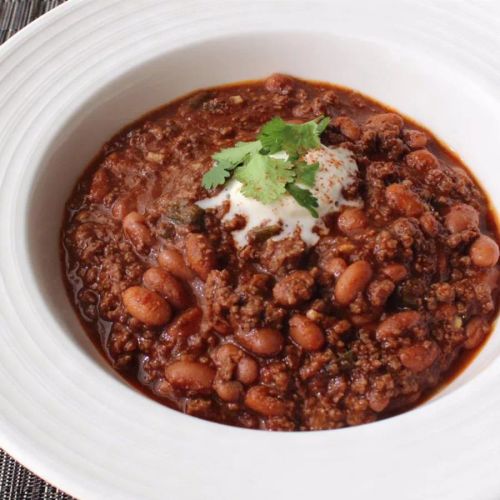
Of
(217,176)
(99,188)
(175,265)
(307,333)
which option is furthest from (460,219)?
(99,188)

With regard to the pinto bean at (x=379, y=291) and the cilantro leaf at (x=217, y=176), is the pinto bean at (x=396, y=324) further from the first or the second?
the cilantro leaf at (x=217, y=176)

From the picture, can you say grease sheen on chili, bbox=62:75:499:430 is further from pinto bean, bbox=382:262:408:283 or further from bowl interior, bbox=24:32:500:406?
bowl interior, bbox=24:32:500:406

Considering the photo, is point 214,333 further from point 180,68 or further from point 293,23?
point 293,23

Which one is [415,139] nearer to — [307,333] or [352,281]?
[352,281]

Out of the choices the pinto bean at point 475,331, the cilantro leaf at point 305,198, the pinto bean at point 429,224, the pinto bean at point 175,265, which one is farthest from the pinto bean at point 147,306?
the pinto bean at point 475,331

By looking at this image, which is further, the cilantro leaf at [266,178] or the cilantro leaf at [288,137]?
the cilantro leaf at [288,137]

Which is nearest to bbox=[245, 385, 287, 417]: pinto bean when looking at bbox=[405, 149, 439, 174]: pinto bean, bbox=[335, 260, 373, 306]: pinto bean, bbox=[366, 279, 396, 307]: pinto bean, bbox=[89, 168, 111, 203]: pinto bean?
bbox=[335, 260, 373, 306]: pinto bean
